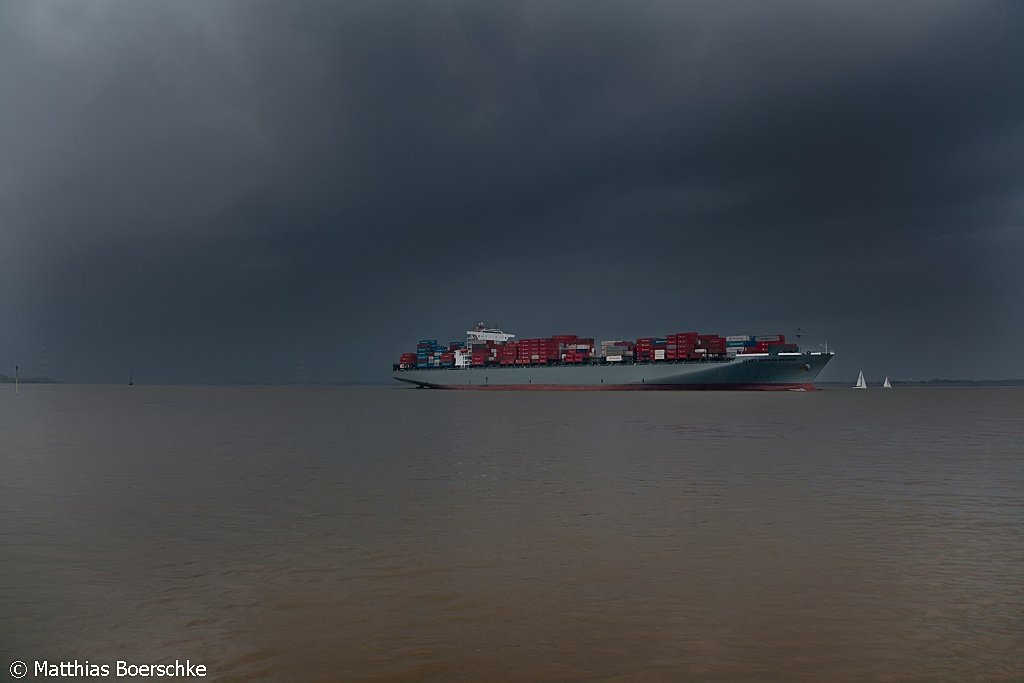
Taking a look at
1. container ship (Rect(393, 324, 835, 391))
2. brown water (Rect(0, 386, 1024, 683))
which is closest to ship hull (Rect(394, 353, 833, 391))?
container ship (Rect(393, 324, 835, 391))

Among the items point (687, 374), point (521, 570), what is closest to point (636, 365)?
point (687, 374)

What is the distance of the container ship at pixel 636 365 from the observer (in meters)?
101

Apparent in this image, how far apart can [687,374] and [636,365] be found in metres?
8.44

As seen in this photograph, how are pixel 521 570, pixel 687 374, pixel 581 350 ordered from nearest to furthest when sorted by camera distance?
pixel 521 570
pixel 687 374
pixel 581 350

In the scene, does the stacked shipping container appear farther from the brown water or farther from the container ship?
the brown water

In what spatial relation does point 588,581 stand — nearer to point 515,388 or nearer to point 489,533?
point 489,533

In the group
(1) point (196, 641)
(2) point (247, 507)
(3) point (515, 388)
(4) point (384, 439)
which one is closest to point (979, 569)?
(1) point (196, 641)

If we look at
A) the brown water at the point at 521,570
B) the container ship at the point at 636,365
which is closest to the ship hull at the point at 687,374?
the container ship at the point at 636,365

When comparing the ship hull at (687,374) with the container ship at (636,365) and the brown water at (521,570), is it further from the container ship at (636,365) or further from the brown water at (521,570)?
the brown water at (521,570)

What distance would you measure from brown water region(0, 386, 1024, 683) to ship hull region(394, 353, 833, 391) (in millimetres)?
83651

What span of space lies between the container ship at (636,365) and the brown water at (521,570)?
85.3m

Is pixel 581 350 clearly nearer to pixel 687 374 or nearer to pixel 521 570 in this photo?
pixel 687 374

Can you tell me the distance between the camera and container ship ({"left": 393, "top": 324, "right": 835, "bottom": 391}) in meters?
101

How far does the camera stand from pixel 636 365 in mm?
107938
